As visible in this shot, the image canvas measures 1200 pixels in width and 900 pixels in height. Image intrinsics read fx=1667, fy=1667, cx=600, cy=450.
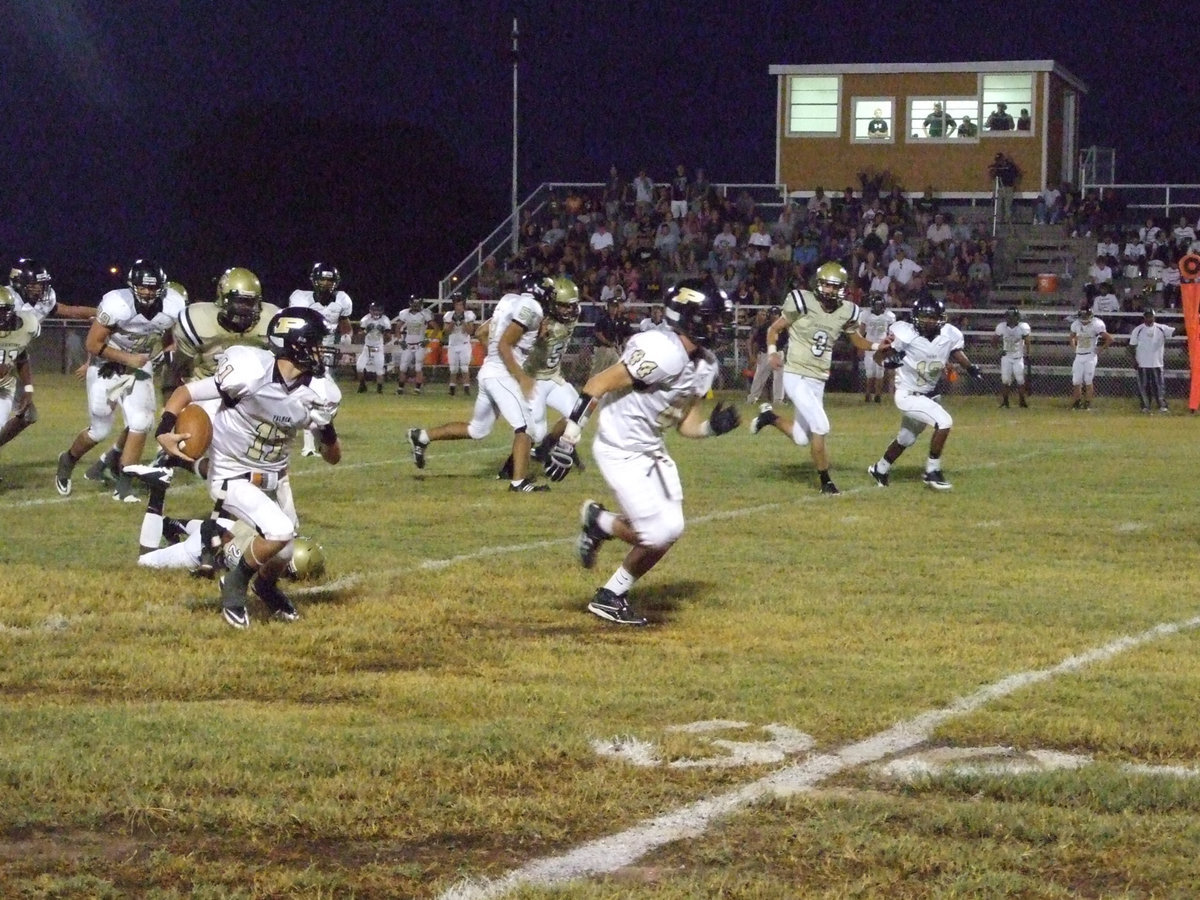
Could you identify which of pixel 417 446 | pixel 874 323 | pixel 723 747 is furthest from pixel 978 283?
pixel 723 747

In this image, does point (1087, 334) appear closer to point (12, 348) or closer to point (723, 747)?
point (12, 348)

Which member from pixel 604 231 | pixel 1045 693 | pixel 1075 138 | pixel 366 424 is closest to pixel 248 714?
pixel 1045 693

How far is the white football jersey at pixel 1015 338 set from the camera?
2567 cm

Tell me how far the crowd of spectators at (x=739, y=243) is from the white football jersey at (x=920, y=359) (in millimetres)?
15793

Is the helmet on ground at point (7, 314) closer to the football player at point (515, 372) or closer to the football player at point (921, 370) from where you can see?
the football player at point (515, 372)

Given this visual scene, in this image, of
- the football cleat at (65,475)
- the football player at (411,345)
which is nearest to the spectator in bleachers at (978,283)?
the football player at (411,345)

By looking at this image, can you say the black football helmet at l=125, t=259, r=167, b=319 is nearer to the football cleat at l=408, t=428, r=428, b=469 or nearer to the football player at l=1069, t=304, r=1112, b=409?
the football cleat at l=408, t=428, r=428, b=469

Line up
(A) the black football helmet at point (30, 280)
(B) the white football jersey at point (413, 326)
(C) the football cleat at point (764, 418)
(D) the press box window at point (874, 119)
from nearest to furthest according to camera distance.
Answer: (C) the football cleat at point (764, 418)
(A) the black football helmet at point (30, 280)
(B) the white football jersey at point (413, 326)
(D) the press box window at point (874, 119)

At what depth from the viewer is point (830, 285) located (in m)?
13.5

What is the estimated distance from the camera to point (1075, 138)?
37.1 m

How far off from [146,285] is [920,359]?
6.20 m

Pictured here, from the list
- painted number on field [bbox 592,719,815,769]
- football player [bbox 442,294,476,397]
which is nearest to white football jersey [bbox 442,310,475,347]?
football player [bbox 442,294,476,397]

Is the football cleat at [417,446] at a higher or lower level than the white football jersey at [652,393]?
lower

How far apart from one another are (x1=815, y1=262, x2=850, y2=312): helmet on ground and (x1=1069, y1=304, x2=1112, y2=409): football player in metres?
12.7
